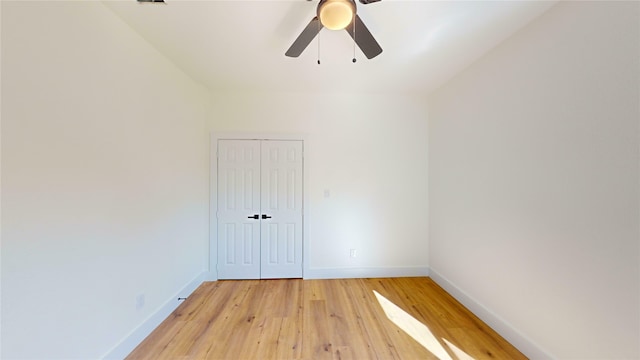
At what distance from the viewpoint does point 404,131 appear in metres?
3.38

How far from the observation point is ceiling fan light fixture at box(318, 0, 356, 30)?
137 cm

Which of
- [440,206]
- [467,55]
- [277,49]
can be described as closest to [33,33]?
[277,49]

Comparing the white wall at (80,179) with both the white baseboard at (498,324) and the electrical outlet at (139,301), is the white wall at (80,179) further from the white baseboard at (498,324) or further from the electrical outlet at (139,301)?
the white baseboard at (498,324)

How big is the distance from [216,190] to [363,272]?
239 centimetres

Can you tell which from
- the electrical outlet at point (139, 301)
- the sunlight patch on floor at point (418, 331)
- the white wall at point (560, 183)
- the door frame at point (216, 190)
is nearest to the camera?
the white wall at point (560, 183)

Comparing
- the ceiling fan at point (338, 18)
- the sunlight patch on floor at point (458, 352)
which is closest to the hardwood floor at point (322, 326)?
the sunlight patch on floor at point (458, 352)

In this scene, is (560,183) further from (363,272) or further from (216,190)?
(216,190)

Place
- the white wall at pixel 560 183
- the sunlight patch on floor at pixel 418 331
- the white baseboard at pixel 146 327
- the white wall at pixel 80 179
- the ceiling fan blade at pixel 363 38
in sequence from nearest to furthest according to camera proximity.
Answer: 1. the white wall at pixel 80 179
2. the white wall at pixel 560 183
3. the ceiling fan blade at pixel 363 38
4. the white baseboard at pixel 146 327
5. the sunlight patch on floor at pixel 418 331

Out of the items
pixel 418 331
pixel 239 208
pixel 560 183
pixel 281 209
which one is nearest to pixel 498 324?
pixel 418 331

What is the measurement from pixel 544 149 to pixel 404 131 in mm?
1785

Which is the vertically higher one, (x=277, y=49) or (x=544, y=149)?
(x=277, y=49)

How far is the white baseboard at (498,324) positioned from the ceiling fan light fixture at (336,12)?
8.86ft

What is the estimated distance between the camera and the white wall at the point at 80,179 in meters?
1.19

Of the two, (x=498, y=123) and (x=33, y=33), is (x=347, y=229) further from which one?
(x=33, y=33)
